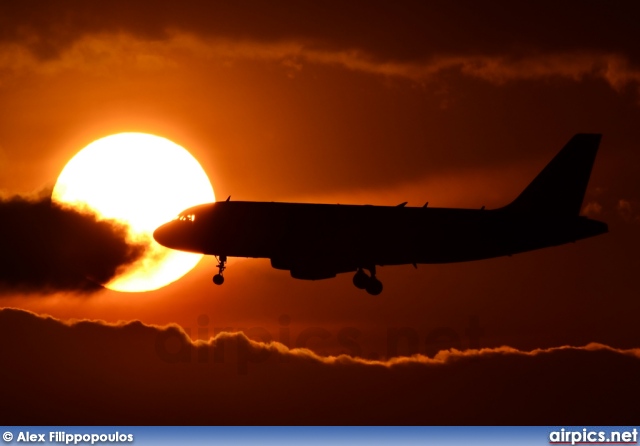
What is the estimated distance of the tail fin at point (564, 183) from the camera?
8219 cm

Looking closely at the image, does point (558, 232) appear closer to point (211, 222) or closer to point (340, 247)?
point (340, 247)

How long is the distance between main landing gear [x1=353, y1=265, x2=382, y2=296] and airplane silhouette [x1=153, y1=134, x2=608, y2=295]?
84 millimetres

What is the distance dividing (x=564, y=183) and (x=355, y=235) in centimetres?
1909

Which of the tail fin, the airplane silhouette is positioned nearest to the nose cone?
the airplane silhouette

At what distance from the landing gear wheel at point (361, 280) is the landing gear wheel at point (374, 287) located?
1.11ft

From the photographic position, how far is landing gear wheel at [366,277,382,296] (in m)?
79.9

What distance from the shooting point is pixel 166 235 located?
82062 millimetres

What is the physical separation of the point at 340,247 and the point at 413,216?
6.65 m

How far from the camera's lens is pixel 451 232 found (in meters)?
79.7

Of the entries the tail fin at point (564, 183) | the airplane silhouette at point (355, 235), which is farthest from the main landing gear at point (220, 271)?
the tail fin at point (564, 183)

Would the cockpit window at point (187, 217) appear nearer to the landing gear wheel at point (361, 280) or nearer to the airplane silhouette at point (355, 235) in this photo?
the airplane silhouette at point (355, 235)

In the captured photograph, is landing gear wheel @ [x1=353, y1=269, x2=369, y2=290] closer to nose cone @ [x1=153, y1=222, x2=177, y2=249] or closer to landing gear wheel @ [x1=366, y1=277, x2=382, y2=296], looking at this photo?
landing gear wheel @ [x1=366, y1=277, x2=382, y2=296]

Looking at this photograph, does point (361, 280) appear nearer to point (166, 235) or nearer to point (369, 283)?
point (369, 283)

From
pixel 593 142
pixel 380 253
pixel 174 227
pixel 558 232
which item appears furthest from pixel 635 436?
pixel 174 227
